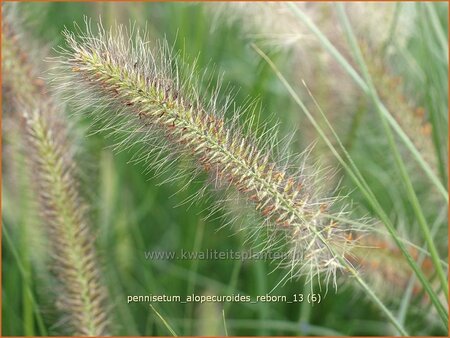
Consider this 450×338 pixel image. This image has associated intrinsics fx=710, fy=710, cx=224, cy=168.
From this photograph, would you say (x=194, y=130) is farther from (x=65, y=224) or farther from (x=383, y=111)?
(x=65, y=224)

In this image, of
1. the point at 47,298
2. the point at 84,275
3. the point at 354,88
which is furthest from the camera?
the point at 354,88

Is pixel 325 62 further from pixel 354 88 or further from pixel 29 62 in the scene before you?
pixel 29 62

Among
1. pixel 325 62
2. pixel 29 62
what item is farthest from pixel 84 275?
pixel 325 62

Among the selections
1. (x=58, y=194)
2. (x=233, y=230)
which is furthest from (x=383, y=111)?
(x=233, y=230)

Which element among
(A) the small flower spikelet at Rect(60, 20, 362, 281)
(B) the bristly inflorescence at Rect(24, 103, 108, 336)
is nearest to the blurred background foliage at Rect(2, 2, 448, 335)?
(B) the bristly inflorescence at Rect(24, 103, 108, 336)

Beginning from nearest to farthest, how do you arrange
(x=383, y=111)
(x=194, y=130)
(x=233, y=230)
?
(x=194, y=130) → (x=383, y=111) → (x=233, y=230)
